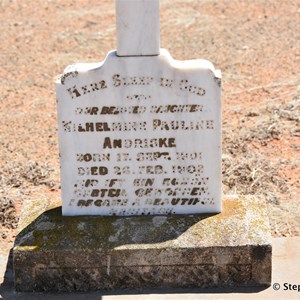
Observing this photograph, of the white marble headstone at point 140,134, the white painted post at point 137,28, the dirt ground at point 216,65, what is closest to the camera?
the white painted post at point 137,28

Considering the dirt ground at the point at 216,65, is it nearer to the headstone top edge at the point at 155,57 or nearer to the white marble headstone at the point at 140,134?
the white marble headstone at the point at 140,134

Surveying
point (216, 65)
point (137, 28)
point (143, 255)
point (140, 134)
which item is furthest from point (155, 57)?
point (216, 65)

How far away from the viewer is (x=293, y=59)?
12422 millimetres

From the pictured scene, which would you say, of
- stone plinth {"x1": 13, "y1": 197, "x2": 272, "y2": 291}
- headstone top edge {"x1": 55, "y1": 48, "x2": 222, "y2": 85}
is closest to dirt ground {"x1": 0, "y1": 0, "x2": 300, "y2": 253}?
stone plinth {"x1": 13, "y1": 197, "x2": 272, "y2": 291}

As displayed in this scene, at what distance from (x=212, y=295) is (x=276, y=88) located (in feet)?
17.7

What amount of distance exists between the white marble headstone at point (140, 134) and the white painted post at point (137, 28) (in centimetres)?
1

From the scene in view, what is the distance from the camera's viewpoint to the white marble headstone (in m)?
6.55

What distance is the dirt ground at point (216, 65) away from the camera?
8695 mm

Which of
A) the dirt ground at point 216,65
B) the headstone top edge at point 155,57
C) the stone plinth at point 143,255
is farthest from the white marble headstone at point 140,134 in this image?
the dirt ground at point 216,65

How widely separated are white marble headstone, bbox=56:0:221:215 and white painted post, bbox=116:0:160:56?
11 mm

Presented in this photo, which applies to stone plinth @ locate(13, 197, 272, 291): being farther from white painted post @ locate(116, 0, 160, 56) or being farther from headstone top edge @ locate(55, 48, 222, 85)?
white painted post @ locate(116, 0, 160, 56)

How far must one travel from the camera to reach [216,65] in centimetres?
1241

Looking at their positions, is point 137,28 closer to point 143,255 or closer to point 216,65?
point 143,255

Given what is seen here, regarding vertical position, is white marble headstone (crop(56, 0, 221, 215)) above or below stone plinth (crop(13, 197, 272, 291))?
above
